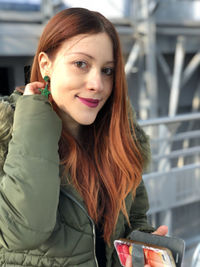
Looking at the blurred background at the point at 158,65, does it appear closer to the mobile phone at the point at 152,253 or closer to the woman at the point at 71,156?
the woman at the point at 71,156

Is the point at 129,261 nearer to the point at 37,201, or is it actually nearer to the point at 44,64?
the point at 37,201

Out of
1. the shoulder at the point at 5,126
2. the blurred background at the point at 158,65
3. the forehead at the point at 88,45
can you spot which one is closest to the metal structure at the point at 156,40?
the blurred background at the point at 158,65

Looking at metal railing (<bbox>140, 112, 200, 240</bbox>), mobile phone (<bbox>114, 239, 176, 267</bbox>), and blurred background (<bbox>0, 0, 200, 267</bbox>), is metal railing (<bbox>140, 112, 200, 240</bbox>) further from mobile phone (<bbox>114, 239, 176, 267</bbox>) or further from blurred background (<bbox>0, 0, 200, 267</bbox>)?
mobile phone (<bbox>114, 239, 176, 267</bbox>)

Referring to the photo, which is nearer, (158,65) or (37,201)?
(37,201)

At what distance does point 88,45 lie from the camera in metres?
1.07

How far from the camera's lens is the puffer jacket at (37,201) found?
0.91 m

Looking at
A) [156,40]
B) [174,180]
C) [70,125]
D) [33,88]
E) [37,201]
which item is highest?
[156,40]

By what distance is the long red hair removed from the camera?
43.0 inches

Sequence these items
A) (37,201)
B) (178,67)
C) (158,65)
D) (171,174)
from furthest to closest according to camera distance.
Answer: (158,65) → (178,67) → (171,174) → (37,201)

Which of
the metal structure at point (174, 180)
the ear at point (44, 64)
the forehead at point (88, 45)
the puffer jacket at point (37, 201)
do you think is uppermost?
the forehead at point (88, 45)

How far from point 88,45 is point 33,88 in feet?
0.75

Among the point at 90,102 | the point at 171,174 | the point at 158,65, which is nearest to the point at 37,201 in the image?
the point at 90,102

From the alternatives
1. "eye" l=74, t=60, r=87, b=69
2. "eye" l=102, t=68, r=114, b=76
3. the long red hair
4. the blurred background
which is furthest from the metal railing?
"eye" l=74, t=60, r=87, b=69

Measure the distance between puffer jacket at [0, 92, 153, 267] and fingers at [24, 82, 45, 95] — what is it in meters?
0.04
